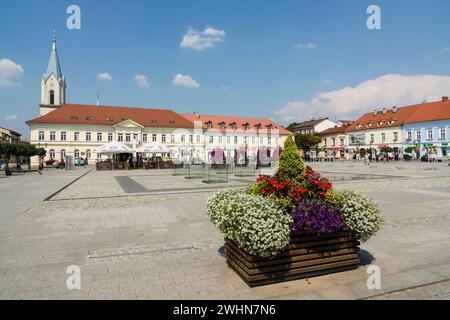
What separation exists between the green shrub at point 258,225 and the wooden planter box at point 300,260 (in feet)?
0.68

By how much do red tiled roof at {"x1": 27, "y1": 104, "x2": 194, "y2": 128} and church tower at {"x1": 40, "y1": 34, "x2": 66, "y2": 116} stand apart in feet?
30.7

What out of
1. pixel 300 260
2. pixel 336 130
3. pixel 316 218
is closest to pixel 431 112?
pixel 336 130

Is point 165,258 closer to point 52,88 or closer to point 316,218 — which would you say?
point 316,218

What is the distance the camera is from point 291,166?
415 centimetres

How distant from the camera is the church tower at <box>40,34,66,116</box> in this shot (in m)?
63.4

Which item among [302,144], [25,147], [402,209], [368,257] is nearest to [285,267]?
[368,257]

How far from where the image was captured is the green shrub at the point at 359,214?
12.6 ft

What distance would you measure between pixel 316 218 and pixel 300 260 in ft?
1.88

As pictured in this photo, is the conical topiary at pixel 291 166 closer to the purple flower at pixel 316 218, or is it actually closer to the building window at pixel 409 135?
the purple flower at pixel 316 218

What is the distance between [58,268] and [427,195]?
12188 mm

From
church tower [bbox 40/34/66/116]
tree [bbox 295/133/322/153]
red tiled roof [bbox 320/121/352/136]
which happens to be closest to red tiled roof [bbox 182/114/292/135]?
tree [bbox 295/133/322/153]

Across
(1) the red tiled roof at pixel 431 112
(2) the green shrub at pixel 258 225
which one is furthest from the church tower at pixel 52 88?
(2) the green shrub at pixel 258 225

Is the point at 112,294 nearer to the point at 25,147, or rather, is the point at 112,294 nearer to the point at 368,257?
the point at 368,257

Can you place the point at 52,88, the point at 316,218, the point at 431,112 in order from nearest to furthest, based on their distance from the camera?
the point at 316,218 < the point at 431,112 < the point at 52,88
